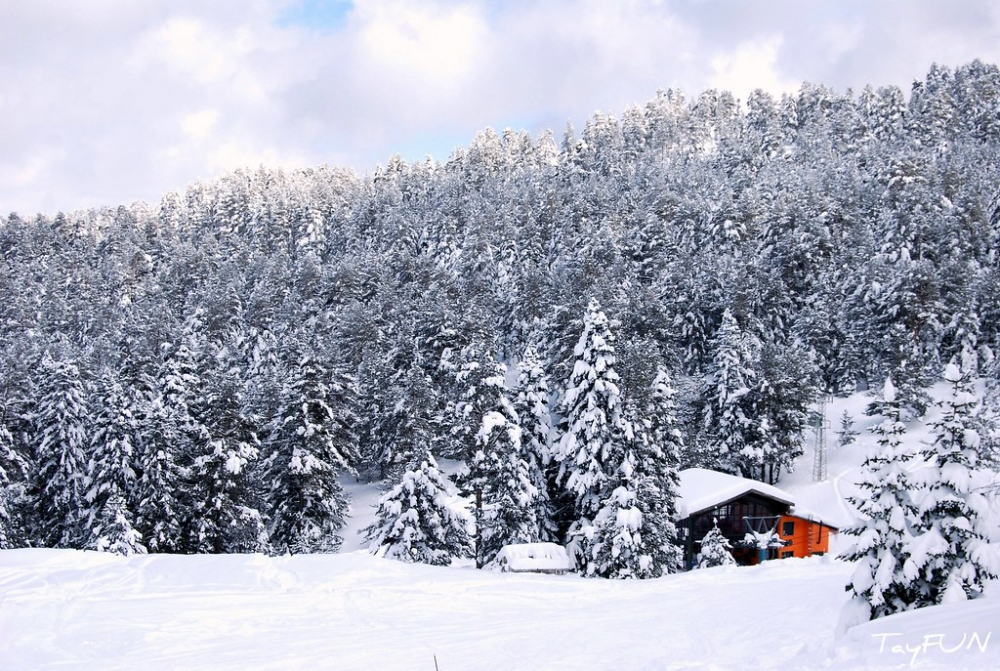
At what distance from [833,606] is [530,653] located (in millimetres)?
9590

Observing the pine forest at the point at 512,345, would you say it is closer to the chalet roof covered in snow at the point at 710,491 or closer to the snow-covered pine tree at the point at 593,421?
the snow-covered pine tree at the point at 593,421

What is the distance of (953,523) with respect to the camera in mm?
12953

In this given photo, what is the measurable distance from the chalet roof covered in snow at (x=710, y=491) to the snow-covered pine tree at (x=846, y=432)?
621 inches

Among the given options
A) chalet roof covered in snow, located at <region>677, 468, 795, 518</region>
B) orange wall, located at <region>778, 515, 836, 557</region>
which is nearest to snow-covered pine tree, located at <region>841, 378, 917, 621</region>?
chalet roof covered in snow, located at <region>677, 468, 795, 518</region>

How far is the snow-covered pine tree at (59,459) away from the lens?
135ft

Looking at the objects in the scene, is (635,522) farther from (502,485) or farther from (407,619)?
(407,619)

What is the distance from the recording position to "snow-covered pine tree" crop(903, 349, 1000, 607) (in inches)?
502

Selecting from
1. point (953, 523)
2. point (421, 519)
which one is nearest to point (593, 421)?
point (421, 519)

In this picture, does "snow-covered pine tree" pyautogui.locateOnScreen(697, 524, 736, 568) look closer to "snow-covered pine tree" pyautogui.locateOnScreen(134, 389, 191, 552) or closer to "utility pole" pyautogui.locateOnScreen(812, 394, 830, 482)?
"utility pole" pyautogui.locateOnScreen(812, 394, 830, 482)

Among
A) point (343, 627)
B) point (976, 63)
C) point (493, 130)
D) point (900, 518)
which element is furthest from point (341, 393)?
point (976, 63)

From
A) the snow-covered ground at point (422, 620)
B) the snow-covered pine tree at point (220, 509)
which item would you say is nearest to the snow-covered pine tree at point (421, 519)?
the snow-covered pine tree at point (220, 509)

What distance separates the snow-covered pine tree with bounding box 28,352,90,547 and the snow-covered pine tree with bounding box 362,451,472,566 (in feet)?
60.0

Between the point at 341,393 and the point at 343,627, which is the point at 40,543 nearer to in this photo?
the point at 341,393

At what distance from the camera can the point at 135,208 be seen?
165 metres
